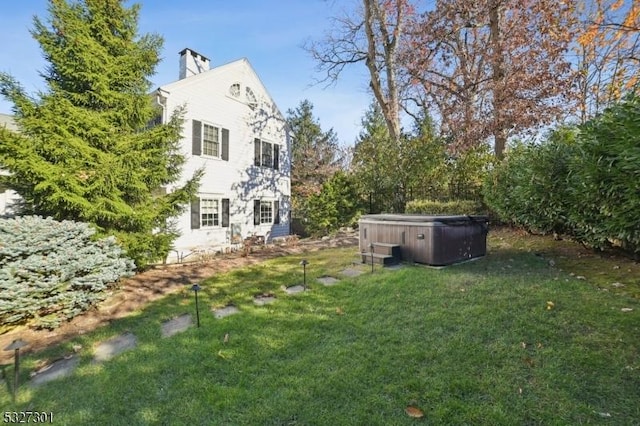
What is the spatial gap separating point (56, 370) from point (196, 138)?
29.4 ft

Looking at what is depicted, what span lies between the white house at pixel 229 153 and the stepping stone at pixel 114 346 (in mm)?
6036

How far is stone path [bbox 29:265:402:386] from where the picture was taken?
308cm

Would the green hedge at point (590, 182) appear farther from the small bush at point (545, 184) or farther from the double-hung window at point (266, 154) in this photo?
the double-hung window at point (266, 154)

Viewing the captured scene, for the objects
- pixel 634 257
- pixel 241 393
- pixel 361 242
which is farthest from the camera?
pixel 361 242

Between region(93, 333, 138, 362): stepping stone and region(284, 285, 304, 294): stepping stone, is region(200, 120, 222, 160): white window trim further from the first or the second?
region(93, 333, 138, 362): stepping stone

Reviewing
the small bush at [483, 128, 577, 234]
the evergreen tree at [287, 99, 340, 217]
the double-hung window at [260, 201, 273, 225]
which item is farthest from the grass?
the evergreen tree at [287, 99, 340, 217]

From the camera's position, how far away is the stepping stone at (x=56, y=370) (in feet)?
9.84

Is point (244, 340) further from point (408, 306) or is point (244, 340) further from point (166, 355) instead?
point (408, 306)

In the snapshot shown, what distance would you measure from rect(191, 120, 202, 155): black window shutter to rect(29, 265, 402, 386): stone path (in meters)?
7.67

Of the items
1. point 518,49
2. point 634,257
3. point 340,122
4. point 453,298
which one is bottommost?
point 453,298

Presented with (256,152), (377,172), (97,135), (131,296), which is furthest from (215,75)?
(131,296)

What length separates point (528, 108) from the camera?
1061cm

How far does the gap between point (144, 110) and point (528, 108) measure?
452 inches

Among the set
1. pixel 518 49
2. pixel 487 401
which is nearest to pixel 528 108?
pixel 518 49
